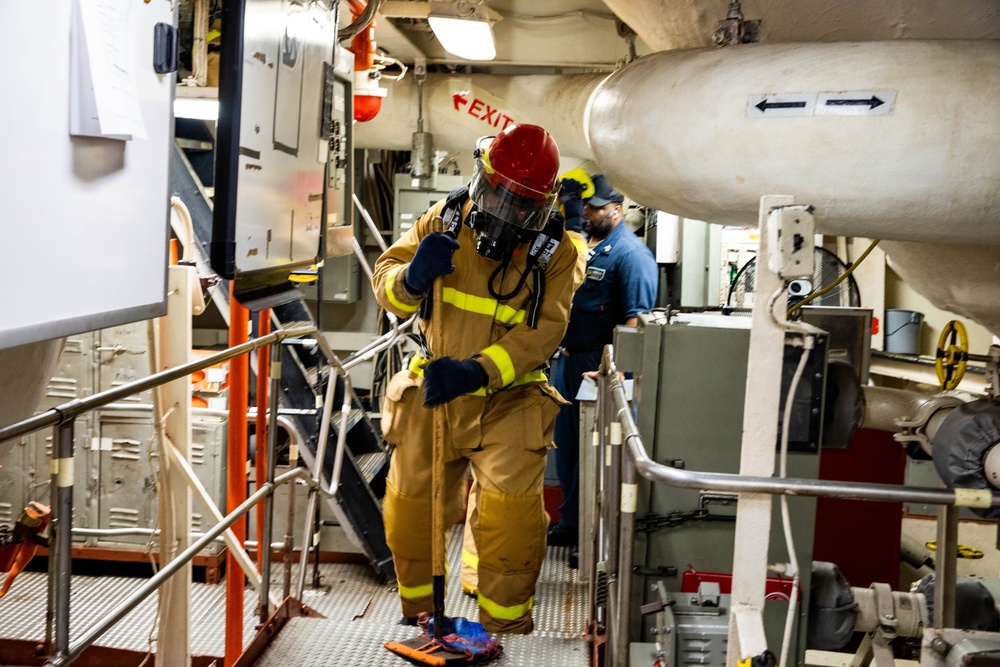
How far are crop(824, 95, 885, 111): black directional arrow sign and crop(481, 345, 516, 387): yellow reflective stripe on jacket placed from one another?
5.03ft

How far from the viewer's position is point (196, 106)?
3.59m

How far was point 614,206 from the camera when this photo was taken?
199 inches

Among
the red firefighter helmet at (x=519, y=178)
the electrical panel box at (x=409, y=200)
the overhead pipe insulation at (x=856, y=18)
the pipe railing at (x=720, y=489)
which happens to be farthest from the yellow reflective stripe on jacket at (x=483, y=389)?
the electrical panel box at (x=409, y=200)

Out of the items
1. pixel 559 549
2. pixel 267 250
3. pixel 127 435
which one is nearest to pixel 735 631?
pixel 267 250

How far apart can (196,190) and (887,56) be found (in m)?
3.52

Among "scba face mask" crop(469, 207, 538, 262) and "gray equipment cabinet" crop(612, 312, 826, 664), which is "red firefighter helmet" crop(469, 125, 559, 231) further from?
"gray equipment cabinet" crop(612, 312, 826, 664)

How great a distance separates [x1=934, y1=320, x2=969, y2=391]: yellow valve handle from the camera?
282cm

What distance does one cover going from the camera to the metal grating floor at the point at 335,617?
3193 millimetres

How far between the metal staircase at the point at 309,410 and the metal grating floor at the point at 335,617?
0.31m

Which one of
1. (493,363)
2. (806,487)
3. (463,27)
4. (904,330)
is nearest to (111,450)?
(493,363)

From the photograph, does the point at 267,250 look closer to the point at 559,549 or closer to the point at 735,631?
the point at 735,631

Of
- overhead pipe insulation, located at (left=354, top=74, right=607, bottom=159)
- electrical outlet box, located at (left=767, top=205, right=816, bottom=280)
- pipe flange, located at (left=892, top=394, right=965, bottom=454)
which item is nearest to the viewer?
electrical outlet box, located at (left=767, top=205, right=816, bottom=280)

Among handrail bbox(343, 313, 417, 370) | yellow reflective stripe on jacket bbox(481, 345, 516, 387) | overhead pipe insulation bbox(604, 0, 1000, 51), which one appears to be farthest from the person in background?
overhead pipe insulation bbox(604, 0, 1000, 51)

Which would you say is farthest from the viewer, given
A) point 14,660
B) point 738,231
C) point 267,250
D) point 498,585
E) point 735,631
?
point 738,231
